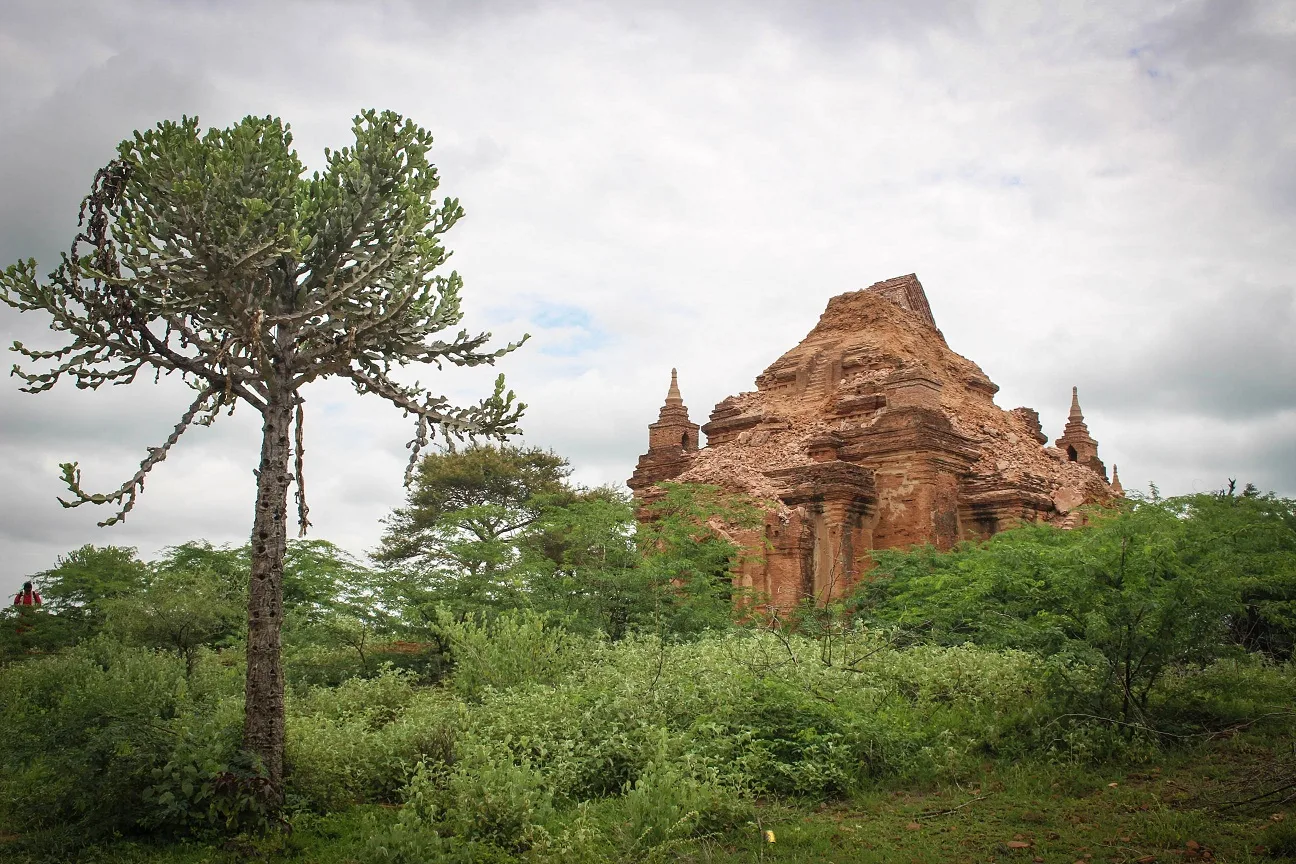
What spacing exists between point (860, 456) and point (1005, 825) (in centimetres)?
1375

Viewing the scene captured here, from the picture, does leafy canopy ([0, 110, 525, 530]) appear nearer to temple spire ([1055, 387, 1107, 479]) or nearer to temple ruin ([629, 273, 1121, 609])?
temple ruin ([629, 273, 1121, 609])

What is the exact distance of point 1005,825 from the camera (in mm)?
7684

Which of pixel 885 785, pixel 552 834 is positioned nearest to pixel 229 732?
pixel 552 834

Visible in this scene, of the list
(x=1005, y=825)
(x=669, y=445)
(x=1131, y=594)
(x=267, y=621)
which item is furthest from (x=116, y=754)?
(x=669, y=445)

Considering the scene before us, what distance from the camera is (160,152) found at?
903 centimetres

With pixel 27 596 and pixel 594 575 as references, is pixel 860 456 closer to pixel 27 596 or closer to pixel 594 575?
pixel 594 575

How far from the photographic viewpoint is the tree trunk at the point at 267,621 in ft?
28.3

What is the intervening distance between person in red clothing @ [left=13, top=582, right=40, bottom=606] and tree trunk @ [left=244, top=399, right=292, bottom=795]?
14663mm

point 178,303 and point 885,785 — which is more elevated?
point 178,303

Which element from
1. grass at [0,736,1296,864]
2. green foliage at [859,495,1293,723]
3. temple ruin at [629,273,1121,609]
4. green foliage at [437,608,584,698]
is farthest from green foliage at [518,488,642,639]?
grass at [0,736,1296,864]

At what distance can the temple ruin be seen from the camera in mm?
19875

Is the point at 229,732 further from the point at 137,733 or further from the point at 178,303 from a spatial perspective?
the point at 178,303

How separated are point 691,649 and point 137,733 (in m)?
5.50

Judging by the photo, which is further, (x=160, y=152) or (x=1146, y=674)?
(x=1146, y=674)
